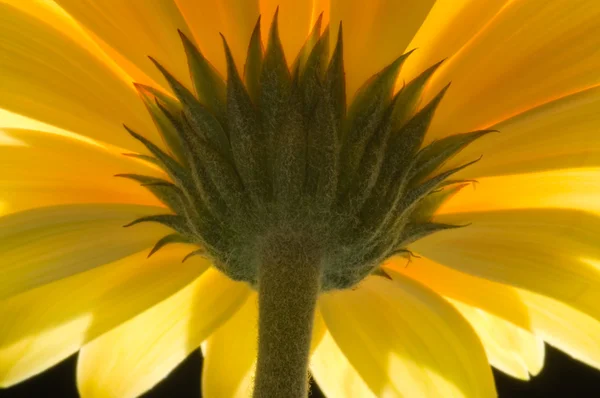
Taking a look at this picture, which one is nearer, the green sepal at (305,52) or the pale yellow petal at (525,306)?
the green sepal at (305,52)

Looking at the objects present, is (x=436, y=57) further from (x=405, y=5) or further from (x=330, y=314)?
(x=330, y=314)

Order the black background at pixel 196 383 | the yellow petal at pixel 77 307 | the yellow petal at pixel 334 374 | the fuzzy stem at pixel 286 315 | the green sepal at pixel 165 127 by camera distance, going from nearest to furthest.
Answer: the fuzzy stem at pixel 286 315 → the green sepal at pixel 165 127 → the yellow petal at pixel 77 307 → the yellow petal at pixel 334 374 → the black background at pixel 196 383

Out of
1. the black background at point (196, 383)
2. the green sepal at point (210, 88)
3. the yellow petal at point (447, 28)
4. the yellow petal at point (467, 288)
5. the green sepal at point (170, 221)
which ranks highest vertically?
the yellow petal at point (447, 28)

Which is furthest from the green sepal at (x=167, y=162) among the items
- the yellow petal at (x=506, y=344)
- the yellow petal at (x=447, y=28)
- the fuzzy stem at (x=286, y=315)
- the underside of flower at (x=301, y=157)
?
the yellow petal at (x=506, y=344)

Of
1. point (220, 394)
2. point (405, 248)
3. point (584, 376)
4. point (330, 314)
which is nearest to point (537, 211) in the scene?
point (405, 248)

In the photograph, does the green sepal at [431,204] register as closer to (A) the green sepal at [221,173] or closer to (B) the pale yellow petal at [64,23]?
(A) the green sepal at [221,173]

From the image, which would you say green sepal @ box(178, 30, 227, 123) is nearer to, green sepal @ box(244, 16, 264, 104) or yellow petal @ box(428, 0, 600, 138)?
green sepal @ box(244, 16, 264, 104)
